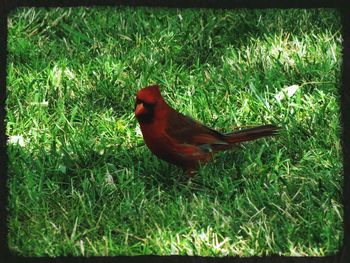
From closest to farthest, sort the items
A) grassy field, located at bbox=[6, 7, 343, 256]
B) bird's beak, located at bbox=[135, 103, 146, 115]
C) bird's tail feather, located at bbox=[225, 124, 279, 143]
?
1. grassy field, located at bbox=[6, 7, 343, 256]
2. bird's beak, located at bbox=[135, 103, 146, 115]
3. bird's tail feather, located at bbox=[225, 124, 279, 143]

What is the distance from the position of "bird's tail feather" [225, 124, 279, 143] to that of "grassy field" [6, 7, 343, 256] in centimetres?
6

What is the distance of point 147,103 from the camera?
144 inches

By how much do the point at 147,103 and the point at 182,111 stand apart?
60 cm

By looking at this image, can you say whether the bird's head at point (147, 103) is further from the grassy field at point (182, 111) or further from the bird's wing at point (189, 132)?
the grassy field at point (182, 111)

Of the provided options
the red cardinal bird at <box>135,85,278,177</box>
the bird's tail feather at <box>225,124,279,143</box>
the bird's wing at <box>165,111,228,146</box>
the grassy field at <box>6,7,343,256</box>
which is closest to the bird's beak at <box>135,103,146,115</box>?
the red cardinal bird at <box>135,85,278,177</box>

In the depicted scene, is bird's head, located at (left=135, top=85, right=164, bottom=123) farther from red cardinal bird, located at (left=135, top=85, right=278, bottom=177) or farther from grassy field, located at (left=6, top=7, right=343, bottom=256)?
grassy field, located at (left=6, top=7, right=343, bottom=256)

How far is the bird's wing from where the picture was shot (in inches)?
146

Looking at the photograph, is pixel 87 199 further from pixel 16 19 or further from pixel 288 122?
pixel 16 19

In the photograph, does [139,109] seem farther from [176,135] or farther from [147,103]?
[176,135]

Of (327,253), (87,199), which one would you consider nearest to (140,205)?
(87,199)

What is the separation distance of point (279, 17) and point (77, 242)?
2075 millimetres

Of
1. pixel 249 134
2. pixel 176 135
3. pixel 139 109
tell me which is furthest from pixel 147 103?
pixel 249 134

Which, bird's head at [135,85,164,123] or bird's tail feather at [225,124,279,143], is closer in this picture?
bird's head at [135,85,164,123]

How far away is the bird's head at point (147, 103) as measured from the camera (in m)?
3.65
